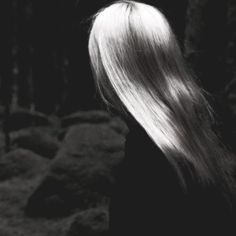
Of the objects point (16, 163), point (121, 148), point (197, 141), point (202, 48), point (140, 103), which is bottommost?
point (16, 163)

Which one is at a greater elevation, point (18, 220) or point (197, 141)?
point (197, 141)

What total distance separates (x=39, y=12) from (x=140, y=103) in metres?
13.2

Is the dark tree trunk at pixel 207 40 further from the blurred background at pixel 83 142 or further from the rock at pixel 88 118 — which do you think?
the rock at pixel 88 118

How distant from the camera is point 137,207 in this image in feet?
7.05

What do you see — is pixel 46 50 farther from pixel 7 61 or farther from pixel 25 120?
pixel 7 61

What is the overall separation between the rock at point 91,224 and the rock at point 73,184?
0.94m

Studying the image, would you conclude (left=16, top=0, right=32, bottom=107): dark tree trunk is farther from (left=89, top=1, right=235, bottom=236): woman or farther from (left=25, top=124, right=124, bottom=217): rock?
(left=89, top=1, right=235, bottom=236): woman

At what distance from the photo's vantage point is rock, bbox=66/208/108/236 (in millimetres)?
5590

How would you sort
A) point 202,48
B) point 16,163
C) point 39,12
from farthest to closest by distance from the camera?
point 39,12
point 16,163
point 202,48

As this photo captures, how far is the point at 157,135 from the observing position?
2.09 meters

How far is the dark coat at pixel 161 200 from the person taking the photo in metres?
2.08

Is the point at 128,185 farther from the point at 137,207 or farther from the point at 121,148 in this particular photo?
the point at 121,148

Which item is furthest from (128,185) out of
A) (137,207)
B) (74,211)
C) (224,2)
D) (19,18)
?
(19,18)

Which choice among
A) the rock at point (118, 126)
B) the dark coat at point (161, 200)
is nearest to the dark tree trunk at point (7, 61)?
the rock at point (118, 126)
